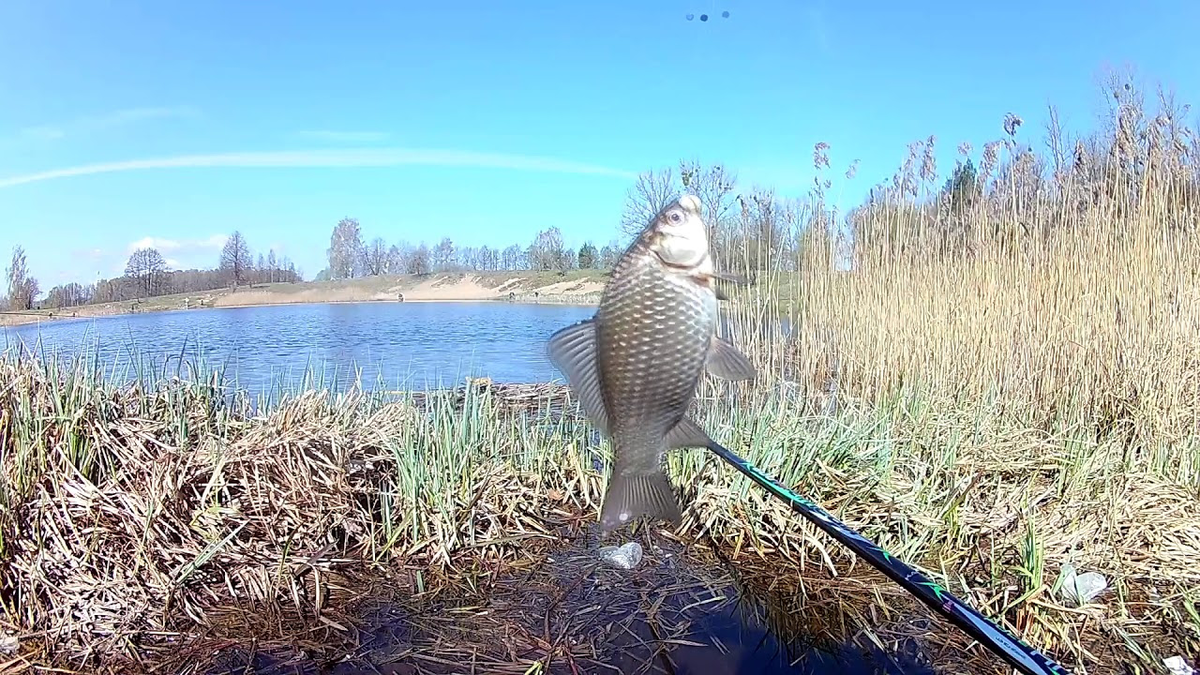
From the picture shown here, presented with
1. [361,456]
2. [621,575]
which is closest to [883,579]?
[621,575]

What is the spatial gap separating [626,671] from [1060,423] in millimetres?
3732

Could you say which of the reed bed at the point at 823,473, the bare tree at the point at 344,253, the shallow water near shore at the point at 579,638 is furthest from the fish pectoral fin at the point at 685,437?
the bare tree at the point at 344,253

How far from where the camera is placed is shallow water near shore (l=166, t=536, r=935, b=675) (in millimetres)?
2588

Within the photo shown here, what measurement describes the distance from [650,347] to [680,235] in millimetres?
168

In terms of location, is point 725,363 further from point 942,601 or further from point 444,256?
point 444,256

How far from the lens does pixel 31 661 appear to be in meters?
2.39

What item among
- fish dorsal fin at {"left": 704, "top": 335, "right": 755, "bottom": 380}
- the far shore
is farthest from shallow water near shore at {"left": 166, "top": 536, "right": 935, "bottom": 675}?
the far shore

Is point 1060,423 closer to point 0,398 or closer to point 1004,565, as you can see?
point 1004,565

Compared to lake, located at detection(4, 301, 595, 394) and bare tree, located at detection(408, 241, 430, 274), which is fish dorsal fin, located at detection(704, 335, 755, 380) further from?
bare tree, located at detection(408, 241, 430, 274)

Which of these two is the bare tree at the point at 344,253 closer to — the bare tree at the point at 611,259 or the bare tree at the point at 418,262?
the bare tree at the point at 418,262

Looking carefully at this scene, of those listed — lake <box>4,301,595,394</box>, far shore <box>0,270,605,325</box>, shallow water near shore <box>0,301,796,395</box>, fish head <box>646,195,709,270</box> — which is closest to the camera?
fish head <box>646,195,709,270</box>

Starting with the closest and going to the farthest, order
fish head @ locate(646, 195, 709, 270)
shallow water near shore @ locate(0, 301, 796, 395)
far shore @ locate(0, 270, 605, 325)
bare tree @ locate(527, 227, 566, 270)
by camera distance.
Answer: fish head @ locate(646, 195, 709, 270) < shallow water near shore @ locate(0, 301, 796, 395) < bare tree @ locate(527, 227, 566, 270) < far shore @ locate(0, 270, 605, 325)

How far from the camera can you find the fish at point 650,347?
102cm

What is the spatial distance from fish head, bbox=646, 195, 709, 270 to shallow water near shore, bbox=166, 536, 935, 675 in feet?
6.65
